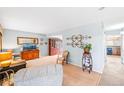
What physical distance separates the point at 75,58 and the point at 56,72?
11.4ft

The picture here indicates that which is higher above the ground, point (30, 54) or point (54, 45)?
point (54, 45)

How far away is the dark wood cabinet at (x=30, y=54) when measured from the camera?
6232 mm

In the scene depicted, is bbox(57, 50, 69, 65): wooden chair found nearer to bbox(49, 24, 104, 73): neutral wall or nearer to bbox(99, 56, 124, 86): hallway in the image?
bbox(49, 24, 104, 73): neutral wall

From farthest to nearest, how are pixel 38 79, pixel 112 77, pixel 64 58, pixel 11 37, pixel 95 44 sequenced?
pixel 11 37 → pixel 64 58 → pixel 95 44 → pixel 112 77 → pixel 38 79

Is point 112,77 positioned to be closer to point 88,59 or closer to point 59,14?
point 88,59

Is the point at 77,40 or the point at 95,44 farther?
the point at 77,40

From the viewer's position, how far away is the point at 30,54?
21.9 feet

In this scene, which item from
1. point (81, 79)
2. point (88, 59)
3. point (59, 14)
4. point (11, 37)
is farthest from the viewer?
point (11, 37)

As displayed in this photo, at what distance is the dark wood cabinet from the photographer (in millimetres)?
6232

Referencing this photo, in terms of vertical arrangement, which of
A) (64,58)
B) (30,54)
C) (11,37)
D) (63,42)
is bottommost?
(64,58)

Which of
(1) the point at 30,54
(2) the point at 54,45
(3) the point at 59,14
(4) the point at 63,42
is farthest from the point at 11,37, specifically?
(3) the point at 59,14
